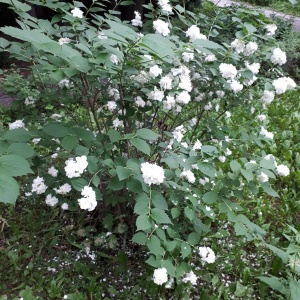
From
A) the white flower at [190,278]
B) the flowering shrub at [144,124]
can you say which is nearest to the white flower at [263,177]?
the flowering shrub at [144,124]

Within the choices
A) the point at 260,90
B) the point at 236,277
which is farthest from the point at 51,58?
the point at 236,277

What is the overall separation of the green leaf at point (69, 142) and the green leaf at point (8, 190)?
1.61 feet

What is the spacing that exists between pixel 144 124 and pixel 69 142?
2.70ft

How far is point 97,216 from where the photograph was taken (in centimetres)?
270

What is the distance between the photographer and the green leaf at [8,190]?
1099 mm

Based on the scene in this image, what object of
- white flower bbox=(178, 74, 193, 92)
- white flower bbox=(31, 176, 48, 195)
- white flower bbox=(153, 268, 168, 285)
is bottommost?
white flower bbox=(153, 268, 168, 285)

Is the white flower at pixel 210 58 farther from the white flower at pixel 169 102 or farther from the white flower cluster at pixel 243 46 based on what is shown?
the white flower at pixel 169 102

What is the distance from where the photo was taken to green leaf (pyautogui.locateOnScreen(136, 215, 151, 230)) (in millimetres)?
1467

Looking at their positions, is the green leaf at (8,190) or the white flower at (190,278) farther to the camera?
the white flower at (190,278)

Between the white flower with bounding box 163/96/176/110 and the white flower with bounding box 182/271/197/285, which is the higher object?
the white flower with bounding box 163/96/176/110

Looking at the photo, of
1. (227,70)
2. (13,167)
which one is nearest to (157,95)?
(227,70)

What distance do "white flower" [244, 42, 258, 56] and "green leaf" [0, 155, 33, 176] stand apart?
1441 mm

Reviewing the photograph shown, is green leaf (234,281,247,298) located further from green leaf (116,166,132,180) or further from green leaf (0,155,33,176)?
green leaf (0,155,33,176)

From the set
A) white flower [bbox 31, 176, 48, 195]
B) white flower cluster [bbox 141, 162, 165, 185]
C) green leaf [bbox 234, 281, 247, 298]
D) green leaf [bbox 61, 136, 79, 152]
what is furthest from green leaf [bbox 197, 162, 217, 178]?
green leaf [bbox 234, 281, 247, 298]
